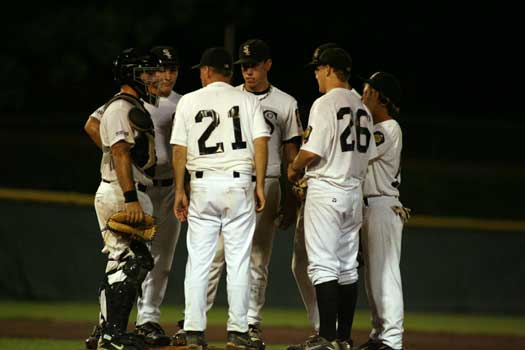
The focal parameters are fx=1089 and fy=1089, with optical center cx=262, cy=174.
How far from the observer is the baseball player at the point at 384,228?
761 centimetres

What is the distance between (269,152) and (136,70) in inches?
49.9

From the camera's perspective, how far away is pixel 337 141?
7.25 metres

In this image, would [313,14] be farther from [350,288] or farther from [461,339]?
[350,288]

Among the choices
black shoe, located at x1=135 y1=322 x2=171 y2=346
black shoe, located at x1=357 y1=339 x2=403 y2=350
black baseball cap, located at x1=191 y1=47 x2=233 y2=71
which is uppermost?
black baseball cap, located at x1=191 y1=47 x2=233 y2=71

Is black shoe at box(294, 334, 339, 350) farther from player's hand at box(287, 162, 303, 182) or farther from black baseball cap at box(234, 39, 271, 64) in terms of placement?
black baseball cap at box(234, 39, 271, 64)

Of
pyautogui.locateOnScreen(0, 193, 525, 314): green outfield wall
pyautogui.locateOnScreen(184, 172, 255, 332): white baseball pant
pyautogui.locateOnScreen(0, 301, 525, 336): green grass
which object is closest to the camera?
pyautogui.locateOnScreen(184, 172, 255, 332): white baseball pant

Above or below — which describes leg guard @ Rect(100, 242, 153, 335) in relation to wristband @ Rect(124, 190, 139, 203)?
below

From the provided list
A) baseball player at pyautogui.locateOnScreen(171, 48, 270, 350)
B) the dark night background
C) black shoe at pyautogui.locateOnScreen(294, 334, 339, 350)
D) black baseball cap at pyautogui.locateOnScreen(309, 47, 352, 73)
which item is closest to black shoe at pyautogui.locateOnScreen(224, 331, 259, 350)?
baseball player at pyautogui.locateOnScreen(171, 48, 270, 350)

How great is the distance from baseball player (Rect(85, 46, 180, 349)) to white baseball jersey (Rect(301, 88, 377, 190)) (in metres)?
1.19

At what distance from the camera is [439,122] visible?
2219cm

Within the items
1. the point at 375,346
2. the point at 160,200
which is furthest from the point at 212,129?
the point at 375,346

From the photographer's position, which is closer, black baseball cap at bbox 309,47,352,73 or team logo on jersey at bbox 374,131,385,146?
black baseball cap at bbox 309,47,352,73

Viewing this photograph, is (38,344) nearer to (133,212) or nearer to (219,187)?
(133,212)

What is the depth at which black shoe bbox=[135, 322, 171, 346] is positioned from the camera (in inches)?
298
